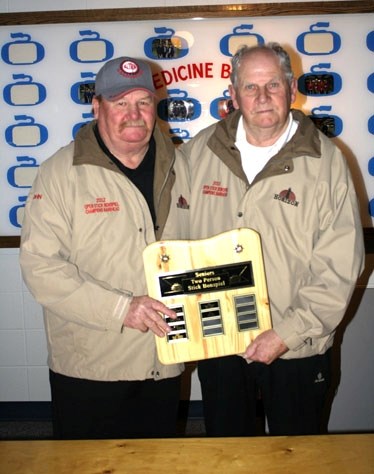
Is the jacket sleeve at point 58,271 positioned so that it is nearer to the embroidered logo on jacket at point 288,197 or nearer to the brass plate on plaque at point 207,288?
the brass plate on plaque at point 207,288

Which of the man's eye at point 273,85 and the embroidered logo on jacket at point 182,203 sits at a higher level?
the man's eye at point 273,85

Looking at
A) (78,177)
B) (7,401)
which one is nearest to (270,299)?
(78,177)

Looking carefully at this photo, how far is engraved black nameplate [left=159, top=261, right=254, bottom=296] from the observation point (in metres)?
1.76

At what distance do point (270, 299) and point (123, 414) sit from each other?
0.68 meters

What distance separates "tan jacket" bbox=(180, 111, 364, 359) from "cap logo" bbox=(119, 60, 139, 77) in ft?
1.43

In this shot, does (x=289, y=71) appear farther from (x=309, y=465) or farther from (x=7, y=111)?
(x=7, y=111)

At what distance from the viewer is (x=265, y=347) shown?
1797 mm

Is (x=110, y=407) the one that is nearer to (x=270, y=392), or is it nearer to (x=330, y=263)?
(x=270, y=392)

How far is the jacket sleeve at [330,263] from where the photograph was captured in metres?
1.81

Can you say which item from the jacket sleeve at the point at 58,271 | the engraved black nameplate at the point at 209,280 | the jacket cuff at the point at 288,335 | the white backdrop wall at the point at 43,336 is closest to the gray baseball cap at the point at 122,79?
the jacket sleeve at the point at 58,271

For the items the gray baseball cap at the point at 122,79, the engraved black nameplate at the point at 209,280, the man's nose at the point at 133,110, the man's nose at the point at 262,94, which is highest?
the gray baseball cap at the point at 122,79

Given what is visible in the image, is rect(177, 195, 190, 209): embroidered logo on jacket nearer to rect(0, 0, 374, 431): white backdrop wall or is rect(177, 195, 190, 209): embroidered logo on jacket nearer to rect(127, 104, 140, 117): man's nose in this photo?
rect(127, 104, 140, 117): man's nose

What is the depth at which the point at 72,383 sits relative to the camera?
6.35 ft

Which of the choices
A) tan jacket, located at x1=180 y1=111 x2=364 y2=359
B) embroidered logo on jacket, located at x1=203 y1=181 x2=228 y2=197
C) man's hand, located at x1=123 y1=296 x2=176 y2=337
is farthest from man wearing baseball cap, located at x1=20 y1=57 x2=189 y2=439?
tan jacket, located at x1=180 y1=111 x2=364 y2=359
